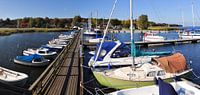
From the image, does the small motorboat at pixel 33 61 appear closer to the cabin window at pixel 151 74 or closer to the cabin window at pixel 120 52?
the cabin window at pixel 120 52

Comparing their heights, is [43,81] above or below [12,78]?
above

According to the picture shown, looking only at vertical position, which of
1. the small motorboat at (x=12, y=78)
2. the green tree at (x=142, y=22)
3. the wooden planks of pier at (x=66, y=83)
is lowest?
the small motorboat at (x=12, y=78)

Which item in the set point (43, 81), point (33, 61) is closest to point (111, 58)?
point (43, 81)

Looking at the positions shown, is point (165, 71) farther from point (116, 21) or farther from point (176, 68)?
Answer: point (116, 21)

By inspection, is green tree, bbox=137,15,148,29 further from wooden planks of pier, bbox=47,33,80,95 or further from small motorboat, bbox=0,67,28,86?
small motorboat, bbox=0,67,28,86

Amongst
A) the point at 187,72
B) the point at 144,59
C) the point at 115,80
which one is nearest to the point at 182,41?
the point at 144,59

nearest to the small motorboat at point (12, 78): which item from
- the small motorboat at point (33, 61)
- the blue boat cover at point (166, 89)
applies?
the small motorboat at point (33, 61)

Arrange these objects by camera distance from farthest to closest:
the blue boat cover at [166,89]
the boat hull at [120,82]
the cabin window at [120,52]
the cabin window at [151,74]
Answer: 1. the cabin window at [120,52]
2. the cabin window at [151,74]
3. the boat hull at [120,82]
4. the blue boat cover at [166,89]

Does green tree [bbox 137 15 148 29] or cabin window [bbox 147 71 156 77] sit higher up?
green tree [bbox 137 15 148 29]

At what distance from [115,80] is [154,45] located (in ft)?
133

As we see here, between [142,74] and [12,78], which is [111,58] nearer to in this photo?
[142,74]

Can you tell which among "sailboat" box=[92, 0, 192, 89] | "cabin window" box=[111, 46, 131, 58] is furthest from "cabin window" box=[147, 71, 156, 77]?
"cabin window" box=[111, 46, 131, 58]

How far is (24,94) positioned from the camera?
131 inches

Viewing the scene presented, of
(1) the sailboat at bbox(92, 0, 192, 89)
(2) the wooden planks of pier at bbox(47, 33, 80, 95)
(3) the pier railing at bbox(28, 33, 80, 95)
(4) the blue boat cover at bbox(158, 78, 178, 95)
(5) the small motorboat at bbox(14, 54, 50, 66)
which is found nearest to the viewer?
(4) the blue boat cover at bbox(158, 78, 178, 95)
